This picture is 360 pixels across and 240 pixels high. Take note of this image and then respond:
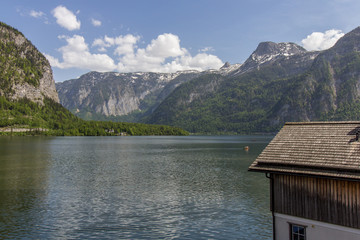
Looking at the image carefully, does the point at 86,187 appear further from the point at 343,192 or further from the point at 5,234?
the point at 343,192

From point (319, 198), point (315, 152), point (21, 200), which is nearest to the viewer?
point (319, 198)

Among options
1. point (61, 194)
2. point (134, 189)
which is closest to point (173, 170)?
point (134, 189)

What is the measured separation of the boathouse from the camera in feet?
63.0

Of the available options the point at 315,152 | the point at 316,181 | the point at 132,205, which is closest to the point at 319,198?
the point at 316,181

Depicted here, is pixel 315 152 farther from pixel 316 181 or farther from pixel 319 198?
pixel 319 198

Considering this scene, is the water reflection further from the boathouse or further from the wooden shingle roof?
the wooden shingle roof

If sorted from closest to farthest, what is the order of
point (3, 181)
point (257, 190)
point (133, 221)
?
point (133, 221) → point (257, 190) → point (3, 181)

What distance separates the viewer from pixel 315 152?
21484mm

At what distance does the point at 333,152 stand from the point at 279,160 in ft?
12.2

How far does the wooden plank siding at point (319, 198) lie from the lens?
19078mm

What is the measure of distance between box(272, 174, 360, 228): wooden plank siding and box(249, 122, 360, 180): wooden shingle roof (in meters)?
0.82

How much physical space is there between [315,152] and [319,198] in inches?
129

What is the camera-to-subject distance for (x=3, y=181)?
60.6 m

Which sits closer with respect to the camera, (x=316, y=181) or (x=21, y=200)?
(x=316, y=181)
